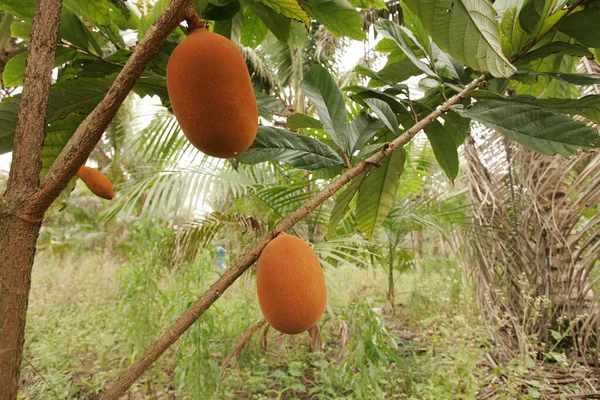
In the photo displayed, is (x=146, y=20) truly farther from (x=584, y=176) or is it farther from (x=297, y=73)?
(x=297, y=73)

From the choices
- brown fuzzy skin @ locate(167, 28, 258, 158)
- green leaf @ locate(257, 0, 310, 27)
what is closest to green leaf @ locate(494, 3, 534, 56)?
green leaf @ locate(257, 0, 310, 27)

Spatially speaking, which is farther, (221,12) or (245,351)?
(245,351)

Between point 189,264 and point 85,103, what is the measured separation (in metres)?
1.90

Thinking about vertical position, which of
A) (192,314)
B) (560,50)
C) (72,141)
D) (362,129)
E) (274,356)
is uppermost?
(560,50)

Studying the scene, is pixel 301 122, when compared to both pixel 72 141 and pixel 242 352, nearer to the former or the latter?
pixel 72 141

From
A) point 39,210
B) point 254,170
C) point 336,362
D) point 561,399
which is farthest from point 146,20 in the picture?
point 336,362

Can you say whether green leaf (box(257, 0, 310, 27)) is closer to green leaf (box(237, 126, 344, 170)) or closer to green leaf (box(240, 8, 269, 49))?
green leaf (box(237, 126, 344, 170))

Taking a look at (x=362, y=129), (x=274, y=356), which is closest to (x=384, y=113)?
(x=362, y=129)

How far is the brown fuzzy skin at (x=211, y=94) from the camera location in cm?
31

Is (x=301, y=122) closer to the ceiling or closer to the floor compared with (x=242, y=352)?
closer to the ceiling

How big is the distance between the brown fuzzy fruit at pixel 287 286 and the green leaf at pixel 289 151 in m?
0.14

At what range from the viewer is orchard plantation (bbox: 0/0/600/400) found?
0.32 m

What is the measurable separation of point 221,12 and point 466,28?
289 millimetres

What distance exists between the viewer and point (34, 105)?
0.32 metres
